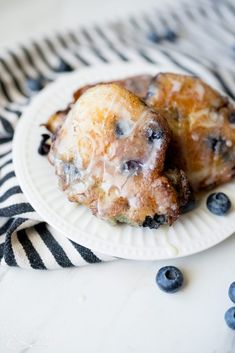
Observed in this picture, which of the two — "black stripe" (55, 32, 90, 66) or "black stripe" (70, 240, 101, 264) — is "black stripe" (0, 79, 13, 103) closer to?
"black stripe" (55, 32, 90, 66)

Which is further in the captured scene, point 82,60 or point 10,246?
point 82,60

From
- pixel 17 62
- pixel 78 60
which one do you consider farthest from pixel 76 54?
pixel 17 62

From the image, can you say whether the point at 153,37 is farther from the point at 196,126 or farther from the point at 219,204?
the point at 219,204

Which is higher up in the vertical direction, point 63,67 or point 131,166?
point 63,67

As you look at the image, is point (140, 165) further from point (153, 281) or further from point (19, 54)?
point (19, 54)

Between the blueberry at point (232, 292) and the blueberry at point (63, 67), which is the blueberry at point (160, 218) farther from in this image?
the blueberry at point (63, 67)


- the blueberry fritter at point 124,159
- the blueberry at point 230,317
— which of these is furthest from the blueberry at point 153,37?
the blueberry at point 230,317
